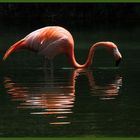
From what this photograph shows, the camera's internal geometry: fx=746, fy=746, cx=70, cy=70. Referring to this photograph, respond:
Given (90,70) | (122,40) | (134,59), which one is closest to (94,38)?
(122,40)

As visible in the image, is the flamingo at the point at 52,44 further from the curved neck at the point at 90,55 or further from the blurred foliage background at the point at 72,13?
the blurred foliage background at the point at 72,13

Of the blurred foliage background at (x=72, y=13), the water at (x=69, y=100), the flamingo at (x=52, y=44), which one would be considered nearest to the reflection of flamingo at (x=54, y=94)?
the water at (x=69, y=100)

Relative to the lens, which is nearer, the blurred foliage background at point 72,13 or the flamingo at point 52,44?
the flamingo at point 52,44

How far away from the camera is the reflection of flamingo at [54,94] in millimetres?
9227

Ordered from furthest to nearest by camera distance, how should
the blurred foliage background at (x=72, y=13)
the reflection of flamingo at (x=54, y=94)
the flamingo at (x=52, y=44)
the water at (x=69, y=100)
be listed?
the blurred foliage background at (x=72, y=13)
the flamingo at (x=52, y=44)
the reflection of flamingo at (x=54, y=94)
the water at (x=69, y=100)

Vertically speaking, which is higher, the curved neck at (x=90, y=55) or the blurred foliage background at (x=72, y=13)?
the curved neck at (x=90, y=55)

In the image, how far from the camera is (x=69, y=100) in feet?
33.3

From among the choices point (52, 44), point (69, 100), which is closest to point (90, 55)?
point (52, 44)

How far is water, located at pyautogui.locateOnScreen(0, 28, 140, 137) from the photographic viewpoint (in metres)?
8.08

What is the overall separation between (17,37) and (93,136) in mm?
18227

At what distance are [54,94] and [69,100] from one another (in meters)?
0.63

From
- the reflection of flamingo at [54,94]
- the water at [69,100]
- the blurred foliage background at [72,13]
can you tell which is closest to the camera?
the water at [69,100]

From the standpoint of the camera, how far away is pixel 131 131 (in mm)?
7875

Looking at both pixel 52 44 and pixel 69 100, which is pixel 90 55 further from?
pixel 69 100
